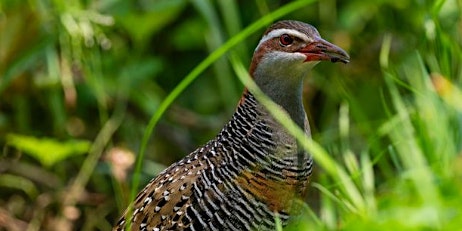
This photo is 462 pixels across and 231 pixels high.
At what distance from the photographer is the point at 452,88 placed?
3.60 metres

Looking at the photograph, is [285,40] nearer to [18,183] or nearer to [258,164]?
[258,164]

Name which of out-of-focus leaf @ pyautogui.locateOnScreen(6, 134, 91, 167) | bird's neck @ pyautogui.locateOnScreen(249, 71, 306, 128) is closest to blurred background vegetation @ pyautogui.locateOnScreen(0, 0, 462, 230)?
out-of-focus leaf @ pyautogui.locateOnScreen(6, 134, 91, 167)

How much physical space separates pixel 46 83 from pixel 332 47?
6.57ft

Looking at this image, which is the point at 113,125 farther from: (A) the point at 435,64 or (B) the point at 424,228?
(B) the point at 424,228

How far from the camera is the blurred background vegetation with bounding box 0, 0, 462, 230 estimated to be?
4953mm

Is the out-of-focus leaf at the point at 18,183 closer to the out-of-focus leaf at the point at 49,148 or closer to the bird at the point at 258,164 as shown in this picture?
the out-of-focus leaf at the point at 49,148

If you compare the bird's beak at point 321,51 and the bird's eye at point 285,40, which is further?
the bird's eye at point 285,40

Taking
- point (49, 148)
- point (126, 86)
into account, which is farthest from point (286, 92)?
point (126, 86)

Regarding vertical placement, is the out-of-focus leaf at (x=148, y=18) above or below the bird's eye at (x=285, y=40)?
above

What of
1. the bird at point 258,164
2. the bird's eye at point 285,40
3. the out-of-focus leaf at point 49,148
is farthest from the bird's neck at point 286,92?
the out-of-focus leaf at point 49,148

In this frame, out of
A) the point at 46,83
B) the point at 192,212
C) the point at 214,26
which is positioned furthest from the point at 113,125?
the point at 192,212

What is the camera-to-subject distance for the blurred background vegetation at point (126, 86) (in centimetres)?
495

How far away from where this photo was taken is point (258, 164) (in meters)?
3.61

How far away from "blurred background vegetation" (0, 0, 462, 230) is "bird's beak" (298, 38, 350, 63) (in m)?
0.77
